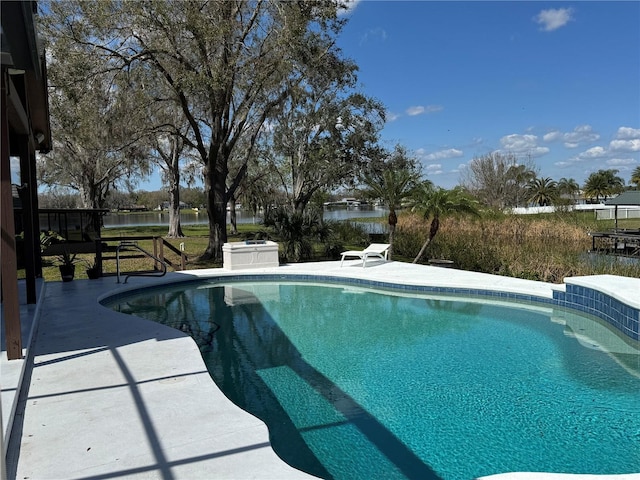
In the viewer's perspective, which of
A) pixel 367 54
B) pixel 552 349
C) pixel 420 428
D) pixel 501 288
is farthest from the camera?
pixel 367 54

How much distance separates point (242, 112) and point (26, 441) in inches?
536

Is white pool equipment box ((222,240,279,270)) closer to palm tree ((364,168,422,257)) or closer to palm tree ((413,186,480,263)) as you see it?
palm tree ((364,168,422,257))

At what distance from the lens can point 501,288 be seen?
9.65m

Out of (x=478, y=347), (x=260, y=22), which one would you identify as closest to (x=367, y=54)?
(x=260, y=22)

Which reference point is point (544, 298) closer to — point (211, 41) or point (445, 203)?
point (445, 203)

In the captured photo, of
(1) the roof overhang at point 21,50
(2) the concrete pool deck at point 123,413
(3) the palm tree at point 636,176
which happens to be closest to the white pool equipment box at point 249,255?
(2) the concrete pool deck at point 123,413

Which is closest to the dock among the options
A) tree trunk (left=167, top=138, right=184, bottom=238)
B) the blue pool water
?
the blue pool water

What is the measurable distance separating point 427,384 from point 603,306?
4513 millimetres

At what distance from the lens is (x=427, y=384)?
529 cm

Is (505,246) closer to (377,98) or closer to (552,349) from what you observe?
(552,349)

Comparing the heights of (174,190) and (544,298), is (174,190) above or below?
above

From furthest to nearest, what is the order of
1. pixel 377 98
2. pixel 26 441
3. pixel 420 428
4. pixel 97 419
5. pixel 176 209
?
pixel 176 209, pixel 377 98, pixel 420 428, pixel 97 419, pixel 26 441

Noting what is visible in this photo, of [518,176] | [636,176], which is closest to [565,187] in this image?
[636,176]

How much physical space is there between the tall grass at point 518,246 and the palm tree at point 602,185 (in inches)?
1949
